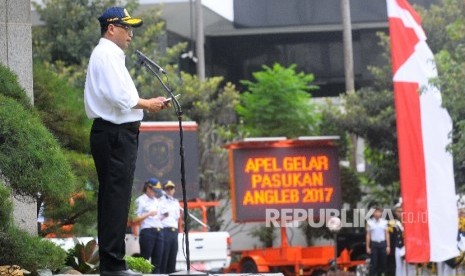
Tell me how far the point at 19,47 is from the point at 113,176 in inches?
115

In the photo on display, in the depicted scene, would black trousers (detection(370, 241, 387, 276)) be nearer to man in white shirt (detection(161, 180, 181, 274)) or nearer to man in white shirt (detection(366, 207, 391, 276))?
man in white shirt (detection(366, 207, 391, 276))

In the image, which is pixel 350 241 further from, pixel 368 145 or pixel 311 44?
pixel 311 44

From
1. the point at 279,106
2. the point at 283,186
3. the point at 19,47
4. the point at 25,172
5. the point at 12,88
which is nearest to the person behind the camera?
the point at 25,172

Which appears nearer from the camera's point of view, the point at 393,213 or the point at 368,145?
the point at 393,213

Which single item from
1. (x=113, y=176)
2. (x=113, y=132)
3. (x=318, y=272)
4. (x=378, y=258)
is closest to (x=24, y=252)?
(x=113, y=176)

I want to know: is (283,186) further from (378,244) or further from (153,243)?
(153,243)

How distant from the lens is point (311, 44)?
3669 cm

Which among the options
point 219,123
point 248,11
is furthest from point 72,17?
point 248,11

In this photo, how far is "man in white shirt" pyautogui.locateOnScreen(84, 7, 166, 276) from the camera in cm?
811

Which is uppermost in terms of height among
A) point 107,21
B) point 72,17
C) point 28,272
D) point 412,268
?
point 72,17

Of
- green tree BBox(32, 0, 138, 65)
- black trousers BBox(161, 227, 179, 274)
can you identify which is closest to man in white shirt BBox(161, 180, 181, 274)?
black trousers BBox(161, 227, 179, 274)

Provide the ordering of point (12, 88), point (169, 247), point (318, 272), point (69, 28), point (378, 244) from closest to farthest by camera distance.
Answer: point (12, 88) < point (169, 247) < point (378, 244) < point (318, 272) < point (69, 28)

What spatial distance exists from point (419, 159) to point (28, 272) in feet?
37.7

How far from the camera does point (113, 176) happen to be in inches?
322
